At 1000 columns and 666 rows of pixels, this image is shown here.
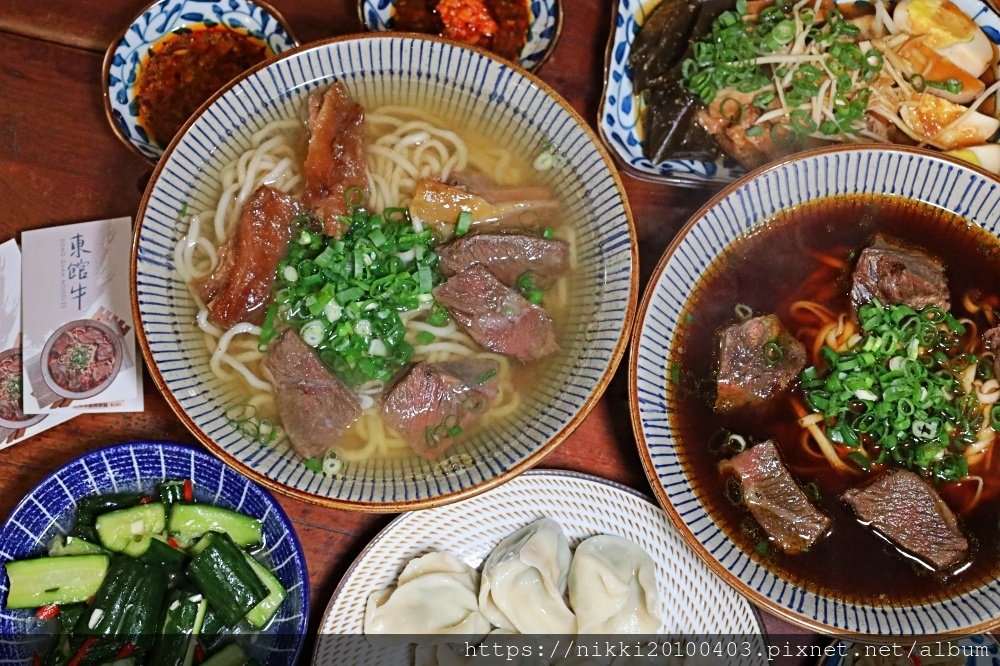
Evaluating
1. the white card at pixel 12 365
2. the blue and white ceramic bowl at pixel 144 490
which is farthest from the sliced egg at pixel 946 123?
the white card at pixel 12 365

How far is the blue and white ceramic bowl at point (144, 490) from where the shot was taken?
292cm

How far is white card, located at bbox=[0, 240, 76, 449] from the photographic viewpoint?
3.12 metres

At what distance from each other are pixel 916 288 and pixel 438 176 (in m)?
1.67

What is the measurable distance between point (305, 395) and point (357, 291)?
0.38m

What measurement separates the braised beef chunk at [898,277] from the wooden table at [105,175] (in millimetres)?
658

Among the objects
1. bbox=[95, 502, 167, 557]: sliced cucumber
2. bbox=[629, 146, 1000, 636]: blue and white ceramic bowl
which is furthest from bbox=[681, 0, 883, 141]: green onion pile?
bbox=[95, 502, 167, 557]: sliced cucumber

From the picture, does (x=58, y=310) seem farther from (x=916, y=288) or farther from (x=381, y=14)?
(x=916, y=288)

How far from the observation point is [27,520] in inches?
115

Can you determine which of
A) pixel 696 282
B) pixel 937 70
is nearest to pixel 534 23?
pixel 696 282

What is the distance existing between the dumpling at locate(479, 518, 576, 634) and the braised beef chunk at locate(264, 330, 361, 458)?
0.80m

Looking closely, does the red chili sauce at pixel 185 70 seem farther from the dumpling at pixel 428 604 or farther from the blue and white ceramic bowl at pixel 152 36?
the dumpling at pixel 428 604

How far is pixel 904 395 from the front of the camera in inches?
110

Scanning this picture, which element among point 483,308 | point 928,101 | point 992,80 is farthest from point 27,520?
point 992,80

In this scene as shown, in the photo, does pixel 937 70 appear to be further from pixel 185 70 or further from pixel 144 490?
pixel 144 490
